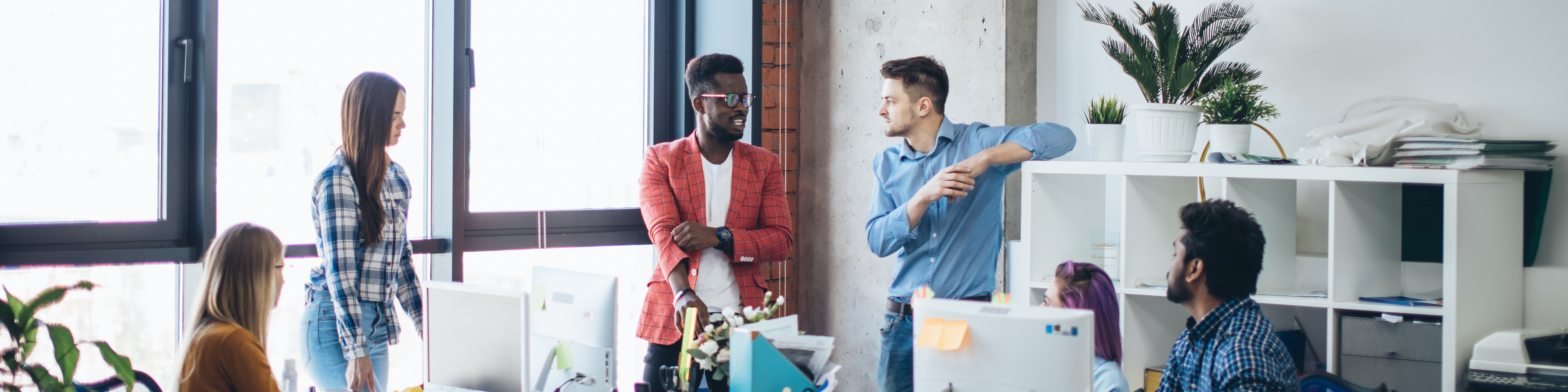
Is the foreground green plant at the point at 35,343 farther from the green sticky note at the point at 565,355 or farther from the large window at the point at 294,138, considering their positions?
the green sticky note at the point at 565,355

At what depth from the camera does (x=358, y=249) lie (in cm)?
230

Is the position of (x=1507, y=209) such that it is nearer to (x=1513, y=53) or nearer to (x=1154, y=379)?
(x=1513, y=53)

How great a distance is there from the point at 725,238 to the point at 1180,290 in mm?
1294

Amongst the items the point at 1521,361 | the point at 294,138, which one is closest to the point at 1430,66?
the point at 1521,361

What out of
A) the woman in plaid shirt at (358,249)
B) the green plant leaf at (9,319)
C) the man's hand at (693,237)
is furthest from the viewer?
the man's hand at (693,237)

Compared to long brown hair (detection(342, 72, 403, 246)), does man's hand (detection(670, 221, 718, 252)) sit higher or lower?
lower

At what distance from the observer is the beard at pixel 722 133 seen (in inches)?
110

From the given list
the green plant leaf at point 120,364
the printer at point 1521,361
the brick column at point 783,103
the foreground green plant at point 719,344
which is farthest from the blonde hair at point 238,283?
the printer at point 1521,361

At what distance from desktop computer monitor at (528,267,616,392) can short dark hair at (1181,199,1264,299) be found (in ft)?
4.12

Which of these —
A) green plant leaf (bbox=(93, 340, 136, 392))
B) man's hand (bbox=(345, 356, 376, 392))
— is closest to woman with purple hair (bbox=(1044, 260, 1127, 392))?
man's hand (bbox=(345, 356, 376, 392))

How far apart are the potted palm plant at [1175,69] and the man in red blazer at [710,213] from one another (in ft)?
3.67

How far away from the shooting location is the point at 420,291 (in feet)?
8.36

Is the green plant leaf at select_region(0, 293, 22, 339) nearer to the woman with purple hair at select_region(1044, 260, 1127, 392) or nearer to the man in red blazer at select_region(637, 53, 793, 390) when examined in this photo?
the man in red blazer at select_region(637, 53, 793, 390)

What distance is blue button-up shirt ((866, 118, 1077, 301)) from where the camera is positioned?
8.13 feet
